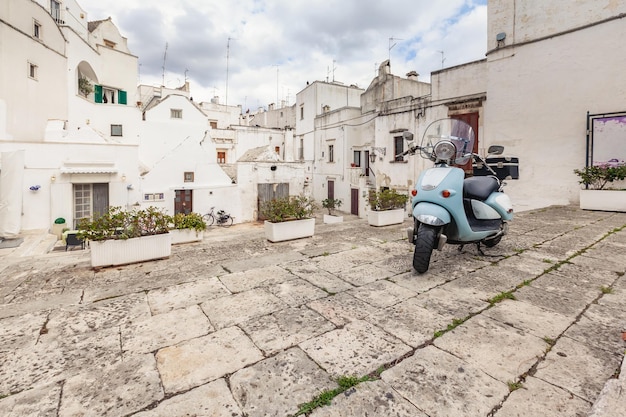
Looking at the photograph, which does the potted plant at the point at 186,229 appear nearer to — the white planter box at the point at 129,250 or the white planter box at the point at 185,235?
the white planter box at the point at 185,235

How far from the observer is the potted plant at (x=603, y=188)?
7.54 meters

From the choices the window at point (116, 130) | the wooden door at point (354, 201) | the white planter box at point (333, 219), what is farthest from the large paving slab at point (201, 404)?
the window at point (116, 130)

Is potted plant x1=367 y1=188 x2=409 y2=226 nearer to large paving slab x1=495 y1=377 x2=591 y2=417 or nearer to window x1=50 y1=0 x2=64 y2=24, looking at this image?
large paving slab x1=495 y1=377 x2=591 y2=417

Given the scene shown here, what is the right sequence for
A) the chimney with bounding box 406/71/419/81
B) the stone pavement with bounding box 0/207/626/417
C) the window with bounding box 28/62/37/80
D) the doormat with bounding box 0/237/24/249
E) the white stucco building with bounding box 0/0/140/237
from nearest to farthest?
the stone pavement with bounding box 0/207/626/417 < the doormat with bounding box 0/237/24/249 < the white stucco building with bounding box 0/0/140/237 < the window with bounding box 28/62/37/80 < the chimney with bounding box 406/71/419/81

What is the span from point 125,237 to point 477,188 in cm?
482

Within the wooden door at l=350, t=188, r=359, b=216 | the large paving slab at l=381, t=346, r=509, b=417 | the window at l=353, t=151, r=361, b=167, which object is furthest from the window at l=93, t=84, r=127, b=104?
the large paving slab at l=381, t=346, r=509, b=417

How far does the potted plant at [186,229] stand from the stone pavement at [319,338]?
1.72 meters

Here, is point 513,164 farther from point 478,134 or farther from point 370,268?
point 370,268

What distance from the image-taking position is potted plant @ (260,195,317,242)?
5.54 metres

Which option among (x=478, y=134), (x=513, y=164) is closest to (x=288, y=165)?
(x=478, y=134)

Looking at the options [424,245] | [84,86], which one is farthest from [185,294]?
[84,86]

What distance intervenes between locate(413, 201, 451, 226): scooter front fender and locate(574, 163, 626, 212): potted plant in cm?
728

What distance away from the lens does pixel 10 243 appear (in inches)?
368

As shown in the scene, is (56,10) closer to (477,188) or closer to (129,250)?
(129,250)
